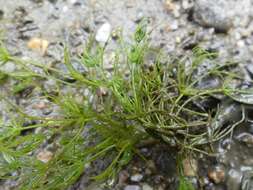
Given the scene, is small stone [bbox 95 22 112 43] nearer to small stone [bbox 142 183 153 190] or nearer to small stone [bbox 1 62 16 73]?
small stone [bbox 1 62 16 73]

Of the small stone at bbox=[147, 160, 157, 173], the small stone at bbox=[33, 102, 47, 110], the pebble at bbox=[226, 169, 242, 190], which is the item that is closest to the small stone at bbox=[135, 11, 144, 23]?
the small stone at bbox=[33, 102, 47, 110]

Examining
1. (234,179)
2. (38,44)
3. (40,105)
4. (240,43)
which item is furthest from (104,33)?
(234,179)

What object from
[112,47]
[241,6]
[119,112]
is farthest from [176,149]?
[241,6]

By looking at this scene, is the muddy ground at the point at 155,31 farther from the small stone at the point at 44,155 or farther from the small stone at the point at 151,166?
the small stone at the point at 44,155

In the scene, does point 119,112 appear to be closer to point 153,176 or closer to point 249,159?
point 153,176

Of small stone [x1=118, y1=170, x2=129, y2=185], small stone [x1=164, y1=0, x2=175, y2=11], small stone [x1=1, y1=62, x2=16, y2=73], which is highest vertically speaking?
small stone [x1=164, y1=0, x2=175, y2=11]

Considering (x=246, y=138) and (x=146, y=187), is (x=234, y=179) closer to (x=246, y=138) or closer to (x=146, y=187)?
(x=246, y=138)
